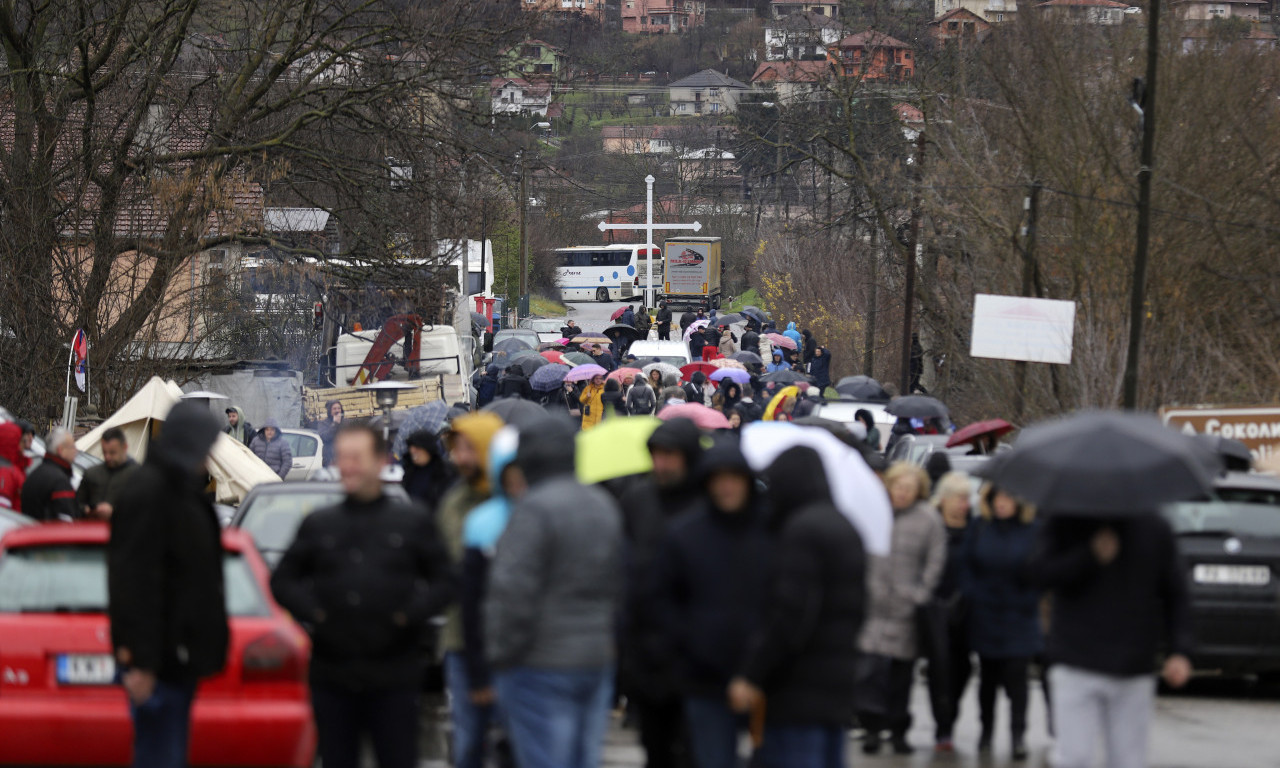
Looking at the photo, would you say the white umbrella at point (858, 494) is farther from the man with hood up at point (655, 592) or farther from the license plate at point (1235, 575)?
the license plate at point (1235, 575)

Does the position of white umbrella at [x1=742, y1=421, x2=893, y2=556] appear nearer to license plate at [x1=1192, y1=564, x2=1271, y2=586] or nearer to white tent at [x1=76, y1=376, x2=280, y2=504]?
license plate at [x1=1192, y1=564, x2=1271, y2=586]

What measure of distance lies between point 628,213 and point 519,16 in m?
93.8

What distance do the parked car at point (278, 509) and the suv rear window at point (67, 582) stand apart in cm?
298

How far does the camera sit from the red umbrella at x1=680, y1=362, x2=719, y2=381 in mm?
30609

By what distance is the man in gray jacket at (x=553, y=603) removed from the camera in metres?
5.29

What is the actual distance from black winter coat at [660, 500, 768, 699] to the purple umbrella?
67.7 ft

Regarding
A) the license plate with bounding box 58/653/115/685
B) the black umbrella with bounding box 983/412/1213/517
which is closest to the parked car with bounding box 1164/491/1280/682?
the black umbrella with bounding box 983/412/1213/517

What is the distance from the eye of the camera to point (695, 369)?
3138 cm

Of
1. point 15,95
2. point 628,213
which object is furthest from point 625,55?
point 628,213

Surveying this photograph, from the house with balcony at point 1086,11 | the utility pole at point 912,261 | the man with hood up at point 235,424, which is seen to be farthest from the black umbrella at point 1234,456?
the utility pole at point 912,261

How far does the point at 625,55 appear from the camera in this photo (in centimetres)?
2841

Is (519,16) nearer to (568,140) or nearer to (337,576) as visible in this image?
(337,576)

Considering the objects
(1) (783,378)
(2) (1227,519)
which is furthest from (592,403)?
(2) (1227,519)

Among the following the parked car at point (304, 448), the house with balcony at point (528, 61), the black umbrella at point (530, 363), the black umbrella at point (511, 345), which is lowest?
the parked car at point (304, 448)
